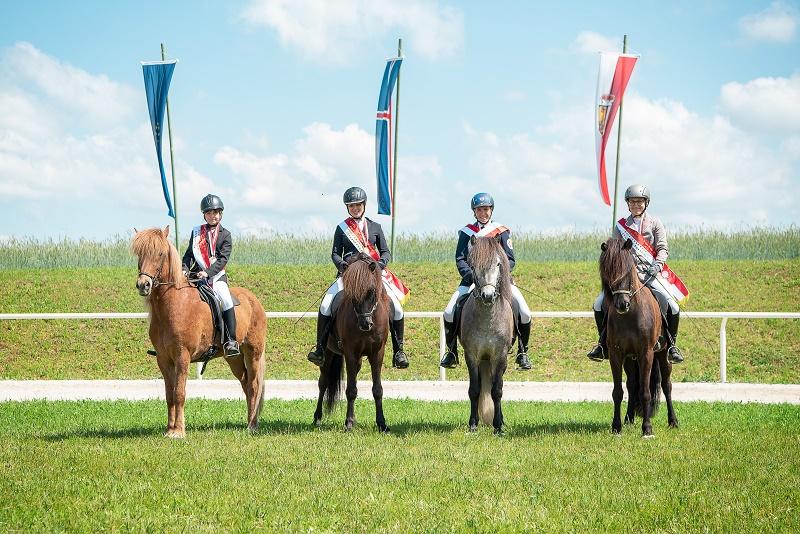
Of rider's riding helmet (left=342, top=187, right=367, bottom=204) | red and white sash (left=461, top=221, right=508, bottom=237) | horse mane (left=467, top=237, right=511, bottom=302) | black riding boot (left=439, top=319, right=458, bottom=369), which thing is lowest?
black riding boot (left=439, top=319, right=458, bottom=369)

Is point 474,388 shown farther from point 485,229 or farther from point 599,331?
point 485,229

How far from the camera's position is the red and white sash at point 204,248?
38.3ft

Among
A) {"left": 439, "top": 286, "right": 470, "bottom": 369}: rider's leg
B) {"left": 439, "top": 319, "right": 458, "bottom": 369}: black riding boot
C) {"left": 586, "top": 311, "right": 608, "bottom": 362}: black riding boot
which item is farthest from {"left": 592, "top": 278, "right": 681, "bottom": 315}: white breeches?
{"left": 439, "top": 319, "right": 458, "bottom": 369}: black riding boot

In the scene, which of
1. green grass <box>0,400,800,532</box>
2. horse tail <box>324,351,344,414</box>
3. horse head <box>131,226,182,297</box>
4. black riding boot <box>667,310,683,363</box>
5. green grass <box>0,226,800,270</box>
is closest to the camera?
green grass <box>0,400,800,532</box>

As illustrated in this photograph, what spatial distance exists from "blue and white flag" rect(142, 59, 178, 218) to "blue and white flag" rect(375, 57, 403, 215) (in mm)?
5684

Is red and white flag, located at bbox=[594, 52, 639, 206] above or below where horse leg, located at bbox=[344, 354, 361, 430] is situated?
above

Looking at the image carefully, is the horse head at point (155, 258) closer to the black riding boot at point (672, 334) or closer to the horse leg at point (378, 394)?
the horse leg at point (378, 394)

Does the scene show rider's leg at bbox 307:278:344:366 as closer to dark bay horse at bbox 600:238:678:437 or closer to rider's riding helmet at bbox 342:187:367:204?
rider's riding helmet at bbox 342:187:367:204

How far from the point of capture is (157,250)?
10.6m

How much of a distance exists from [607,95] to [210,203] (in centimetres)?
1350

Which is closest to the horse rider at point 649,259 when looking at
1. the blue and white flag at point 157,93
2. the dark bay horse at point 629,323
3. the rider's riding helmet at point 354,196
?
the dark bay horse at point 629,323

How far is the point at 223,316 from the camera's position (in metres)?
11.6

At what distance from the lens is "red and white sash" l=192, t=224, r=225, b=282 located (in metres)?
11.7

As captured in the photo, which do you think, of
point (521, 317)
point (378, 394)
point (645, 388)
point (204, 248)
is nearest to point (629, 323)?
point (645, 388)
